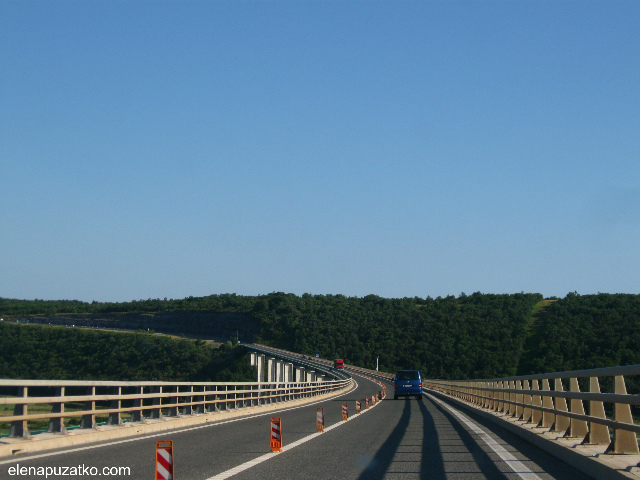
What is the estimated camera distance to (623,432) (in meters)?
9.16

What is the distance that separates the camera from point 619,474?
789 centimetres

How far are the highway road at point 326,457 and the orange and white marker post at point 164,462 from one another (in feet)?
6.92

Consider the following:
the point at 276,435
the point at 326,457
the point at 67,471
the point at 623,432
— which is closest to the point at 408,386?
the point at 276,435

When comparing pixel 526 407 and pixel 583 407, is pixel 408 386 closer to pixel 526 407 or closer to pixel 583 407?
pixel 526 407

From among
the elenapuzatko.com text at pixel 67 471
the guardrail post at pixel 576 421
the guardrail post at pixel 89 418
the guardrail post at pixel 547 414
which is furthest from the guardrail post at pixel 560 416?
the guardrail post at pixel 89 418

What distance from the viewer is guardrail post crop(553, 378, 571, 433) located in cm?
1285

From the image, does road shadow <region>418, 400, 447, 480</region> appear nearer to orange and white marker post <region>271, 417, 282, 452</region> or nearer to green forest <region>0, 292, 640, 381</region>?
orange and white marker post <region>271, 417, 282, 452</region>

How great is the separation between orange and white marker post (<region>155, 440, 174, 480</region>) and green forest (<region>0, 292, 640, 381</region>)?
102962 millimetres

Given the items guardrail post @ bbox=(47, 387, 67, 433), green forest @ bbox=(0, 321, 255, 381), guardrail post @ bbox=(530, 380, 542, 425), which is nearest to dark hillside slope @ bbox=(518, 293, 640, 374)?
green forest @ bbox=(0, 321, 255, 381)

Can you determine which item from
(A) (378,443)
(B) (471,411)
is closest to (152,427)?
(A) (378,443)

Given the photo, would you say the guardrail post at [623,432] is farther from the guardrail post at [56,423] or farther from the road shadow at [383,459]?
the guardrail post at [56,423]

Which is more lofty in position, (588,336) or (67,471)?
(588,336)

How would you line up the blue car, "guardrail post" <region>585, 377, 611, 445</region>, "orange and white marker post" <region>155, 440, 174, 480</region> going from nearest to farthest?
1. "orange and white marker post" <region>155, 440, 174, 480</region>
2. "guardrail post" <region>585, 377, 611, 445</region>
3. the blue car

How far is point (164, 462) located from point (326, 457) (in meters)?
5.02
